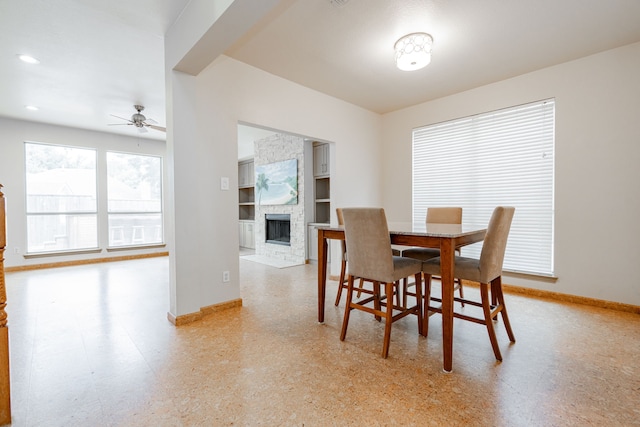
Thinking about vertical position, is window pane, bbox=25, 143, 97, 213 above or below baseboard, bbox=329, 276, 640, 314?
above

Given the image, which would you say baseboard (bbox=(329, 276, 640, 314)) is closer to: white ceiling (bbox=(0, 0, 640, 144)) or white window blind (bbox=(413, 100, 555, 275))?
white window blind (bbox=(413, 100, 555, 275))

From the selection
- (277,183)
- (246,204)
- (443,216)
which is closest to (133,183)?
(246,204)

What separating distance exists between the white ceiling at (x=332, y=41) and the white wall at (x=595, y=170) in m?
0.19

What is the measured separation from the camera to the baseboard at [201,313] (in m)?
2.46

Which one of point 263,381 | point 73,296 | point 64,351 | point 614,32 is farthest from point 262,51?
point 73,296

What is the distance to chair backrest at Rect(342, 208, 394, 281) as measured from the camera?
1906 mm

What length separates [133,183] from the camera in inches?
237

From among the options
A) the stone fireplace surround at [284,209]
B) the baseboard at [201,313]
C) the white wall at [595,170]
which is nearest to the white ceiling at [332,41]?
the white wall at [595,170]

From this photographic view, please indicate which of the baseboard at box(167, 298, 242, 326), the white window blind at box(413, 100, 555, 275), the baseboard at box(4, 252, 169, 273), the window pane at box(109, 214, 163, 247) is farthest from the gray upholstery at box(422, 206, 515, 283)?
the window pane at box(109, 214, 163, 247)

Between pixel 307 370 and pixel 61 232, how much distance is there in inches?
232

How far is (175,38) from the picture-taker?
2295 mm

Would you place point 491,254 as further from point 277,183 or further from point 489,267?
point 277,183

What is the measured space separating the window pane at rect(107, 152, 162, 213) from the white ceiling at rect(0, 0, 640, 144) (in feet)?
7.05

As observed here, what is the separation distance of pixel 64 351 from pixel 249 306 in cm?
143
